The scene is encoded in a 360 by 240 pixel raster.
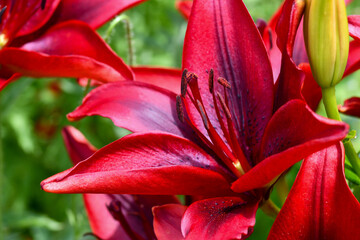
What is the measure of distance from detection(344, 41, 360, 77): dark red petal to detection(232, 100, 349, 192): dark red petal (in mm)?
119

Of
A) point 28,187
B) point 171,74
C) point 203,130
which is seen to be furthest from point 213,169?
point 28,187

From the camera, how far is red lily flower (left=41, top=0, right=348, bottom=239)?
55 cm

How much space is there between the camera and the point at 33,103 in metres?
1.87

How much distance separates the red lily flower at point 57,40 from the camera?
0.69 meters

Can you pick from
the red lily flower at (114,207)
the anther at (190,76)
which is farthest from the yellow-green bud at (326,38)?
the red lily flower at (114,207)

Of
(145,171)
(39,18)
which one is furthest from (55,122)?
(145,171)

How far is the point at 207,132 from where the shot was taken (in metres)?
0.68

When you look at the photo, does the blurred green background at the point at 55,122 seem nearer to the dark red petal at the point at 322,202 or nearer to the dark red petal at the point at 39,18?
the dark red petal at the point at 39,18

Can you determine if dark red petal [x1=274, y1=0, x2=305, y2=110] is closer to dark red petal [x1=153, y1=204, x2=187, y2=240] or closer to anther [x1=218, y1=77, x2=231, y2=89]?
anther [x1=218, y1=77, x2=231, y2=89]

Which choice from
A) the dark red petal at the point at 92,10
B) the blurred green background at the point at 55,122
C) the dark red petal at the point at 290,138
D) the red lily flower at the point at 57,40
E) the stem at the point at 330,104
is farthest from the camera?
the blurred green background at the point at 55,122

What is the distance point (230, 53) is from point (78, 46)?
0.21 m

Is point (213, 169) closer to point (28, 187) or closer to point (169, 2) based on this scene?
point (169, 2)

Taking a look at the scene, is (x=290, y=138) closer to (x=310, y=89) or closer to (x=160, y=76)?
(x=310, y=89)

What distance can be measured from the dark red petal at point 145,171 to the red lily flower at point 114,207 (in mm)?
134
